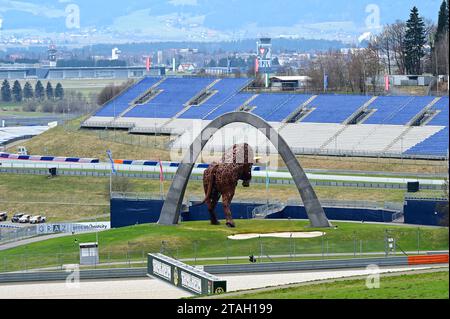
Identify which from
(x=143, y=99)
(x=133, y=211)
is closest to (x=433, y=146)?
(x=133, y=211)

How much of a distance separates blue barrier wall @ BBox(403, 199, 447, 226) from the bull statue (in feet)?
38.4

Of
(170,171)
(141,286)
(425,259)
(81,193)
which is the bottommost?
(81,193)

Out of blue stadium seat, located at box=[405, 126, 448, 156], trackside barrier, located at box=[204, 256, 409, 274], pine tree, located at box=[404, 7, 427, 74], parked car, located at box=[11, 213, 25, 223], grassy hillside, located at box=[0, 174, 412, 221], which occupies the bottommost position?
parked car, located at box=[11, 213, 25, 223]

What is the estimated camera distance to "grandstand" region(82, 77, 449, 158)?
122 meters

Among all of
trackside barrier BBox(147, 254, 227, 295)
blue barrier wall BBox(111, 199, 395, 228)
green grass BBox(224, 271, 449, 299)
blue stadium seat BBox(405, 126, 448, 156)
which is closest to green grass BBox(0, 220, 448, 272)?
blue barrier wall BBox(111, 199, 395, 228)

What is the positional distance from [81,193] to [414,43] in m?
48.2

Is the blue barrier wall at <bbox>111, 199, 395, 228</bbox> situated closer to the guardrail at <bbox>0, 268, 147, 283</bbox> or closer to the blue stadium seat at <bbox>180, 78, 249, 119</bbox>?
the guardrail at <bbox>0, 268, 147, 283</bbox>

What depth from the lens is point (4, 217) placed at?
10538cm

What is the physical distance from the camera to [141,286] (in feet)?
216

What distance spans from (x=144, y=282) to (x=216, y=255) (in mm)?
7576

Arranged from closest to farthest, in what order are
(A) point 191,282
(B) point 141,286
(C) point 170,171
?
1. (A) point 191,282
2. (B) point 141,286
3. (C) point 170,171

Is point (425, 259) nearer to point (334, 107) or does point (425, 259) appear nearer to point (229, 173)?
point (229, 173)
